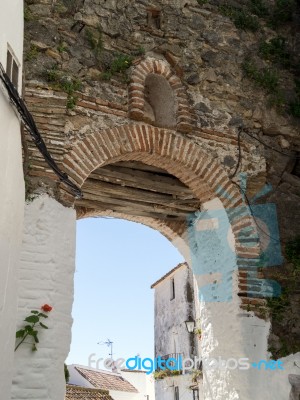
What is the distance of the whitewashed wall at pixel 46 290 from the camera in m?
4.60

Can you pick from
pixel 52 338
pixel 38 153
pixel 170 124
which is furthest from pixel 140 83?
pixel 52 338

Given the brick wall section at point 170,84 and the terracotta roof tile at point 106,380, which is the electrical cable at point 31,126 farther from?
the terracotta roof tile at point 106,380

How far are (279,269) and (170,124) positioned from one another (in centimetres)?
222

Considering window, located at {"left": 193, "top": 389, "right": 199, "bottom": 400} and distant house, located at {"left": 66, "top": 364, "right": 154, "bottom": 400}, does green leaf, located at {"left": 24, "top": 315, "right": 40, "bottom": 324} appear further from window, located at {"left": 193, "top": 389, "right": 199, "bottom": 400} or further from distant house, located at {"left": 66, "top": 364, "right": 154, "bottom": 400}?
window, located at {"left": 193, "top": 389, "right": 199, "bottom": 400}

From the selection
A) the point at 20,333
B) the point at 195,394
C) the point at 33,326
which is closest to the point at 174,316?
the point at 195,394

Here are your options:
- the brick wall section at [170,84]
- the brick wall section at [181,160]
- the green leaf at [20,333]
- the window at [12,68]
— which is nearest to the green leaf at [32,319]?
the green leaf at [20,333]

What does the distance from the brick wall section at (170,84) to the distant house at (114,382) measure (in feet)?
30.6

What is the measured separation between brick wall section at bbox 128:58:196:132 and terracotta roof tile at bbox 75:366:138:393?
995cm

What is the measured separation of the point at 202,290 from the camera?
687 cm

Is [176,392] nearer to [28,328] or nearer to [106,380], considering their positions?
[106,380]

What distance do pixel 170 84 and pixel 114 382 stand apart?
1190cm

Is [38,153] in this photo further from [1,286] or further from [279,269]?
[279,269]

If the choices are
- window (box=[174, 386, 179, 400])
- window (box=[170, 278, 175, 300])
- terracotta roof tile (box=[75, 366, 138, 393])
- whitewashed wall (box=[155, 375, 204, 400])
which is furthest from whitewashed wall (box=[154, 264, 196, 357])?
terracotta roof tile (box=[75, 366, 138, 393])

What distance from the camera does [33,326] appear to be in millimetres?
4715
